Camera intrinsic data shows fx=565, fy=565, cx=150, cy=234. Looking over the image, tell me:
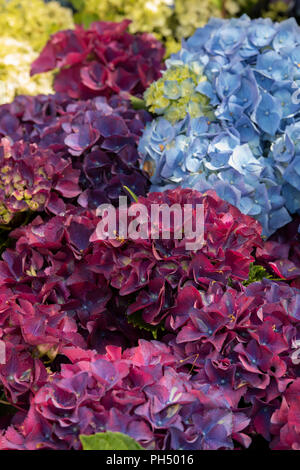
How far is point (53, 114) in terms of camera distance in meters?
1.61

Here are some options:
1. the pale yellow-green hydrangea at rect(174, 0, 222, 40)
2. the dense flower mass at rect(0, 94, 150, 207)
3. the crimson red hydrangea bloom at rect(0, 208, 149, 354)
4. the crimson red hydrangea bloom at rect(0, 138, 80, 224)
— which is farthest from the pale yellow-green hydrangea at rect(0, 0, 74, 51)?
the crimson red hydrangea bloom at rect(0, 208, 149, 354)

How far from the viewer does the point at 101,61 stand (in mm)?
1751

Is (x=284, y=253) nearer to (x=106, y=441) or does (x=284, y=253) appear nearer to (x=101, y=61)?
(x=106, y=441)

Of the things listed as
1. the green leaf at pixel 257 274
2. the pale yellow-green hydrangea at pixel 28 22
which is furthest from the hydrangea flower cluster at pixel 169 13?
the green leaf at pixel 257 274

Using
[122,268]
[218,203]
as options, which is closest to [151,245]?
[122,268]

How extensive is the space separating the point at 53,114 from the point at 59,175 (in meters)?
0.34

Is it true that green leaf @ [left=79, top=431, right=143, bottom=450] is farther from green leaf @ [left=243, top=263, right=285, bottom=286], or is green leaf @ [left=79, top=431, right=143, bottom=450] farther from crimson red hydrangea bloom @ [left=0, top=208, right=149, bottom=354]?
green leaf @ [left=243, top=263, right=285, bottom=286]

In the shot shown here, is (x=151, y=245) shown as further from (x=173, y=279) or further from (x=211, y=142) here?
(x=211, y=142)

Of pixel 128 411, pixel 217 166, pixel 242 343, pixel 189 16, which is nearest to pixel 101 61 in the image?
pixel 189 16

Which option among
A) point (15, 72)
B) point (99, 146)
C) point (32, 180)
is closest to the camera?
point (32, 180)

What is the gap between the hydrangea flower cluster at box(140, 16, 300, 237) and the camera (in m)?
1.30

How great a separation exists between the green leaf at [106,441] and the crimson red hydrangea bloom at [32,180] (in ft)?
2.10

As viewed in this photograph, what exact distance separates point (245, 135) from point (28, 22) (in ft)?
3.81
